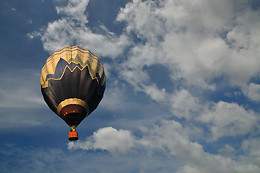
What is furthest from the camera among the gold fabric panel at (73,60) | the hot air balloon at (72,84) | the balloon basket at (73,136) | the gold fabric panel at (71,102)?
the gold fabric panel at (73,60)

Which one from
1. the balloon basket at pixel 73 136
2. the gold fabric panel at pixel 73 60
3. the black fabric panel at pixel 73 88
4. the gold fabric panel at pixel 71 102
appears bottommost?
the balloon basket at pixel 73 136

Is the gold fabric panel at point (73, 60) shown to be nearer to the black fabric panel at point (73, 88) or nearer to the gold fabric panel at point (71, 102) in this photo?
the black fabric panel at point (73, 88)

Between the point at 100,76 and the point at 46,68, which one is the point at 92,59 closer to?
the point at 100,76

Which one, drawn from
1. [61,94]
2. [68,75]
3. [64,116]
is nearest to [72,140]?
[64,116]

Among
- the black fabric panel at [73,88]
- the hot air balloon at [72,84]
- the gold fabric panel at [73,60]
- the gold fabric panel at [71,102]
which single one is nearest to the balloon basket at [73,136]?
the hot air balloon at [72,84]

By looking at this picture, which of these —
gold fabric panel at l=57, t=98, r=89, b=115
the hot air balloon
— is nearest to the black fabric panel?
the hot air balloon

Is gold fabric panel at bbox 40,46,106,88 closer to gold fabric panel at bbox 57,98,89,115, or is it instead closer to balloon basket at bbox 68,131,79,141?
gold fabric panel at bbox 57,98,89,115

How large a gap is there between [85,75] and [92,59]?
9.25 feet

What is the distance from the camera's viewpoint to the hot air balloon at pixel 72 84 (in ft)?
80.3

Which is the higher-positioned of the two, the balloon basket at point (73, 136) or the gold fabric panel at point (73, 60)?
the gold fabric panel at point (73, 60)

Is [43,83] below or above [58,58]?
below

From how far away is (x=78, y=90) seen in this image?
81.2ft

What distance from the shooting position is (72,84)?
2486cm

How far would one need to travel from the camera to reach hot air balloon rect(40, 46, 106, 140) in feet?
80.3
